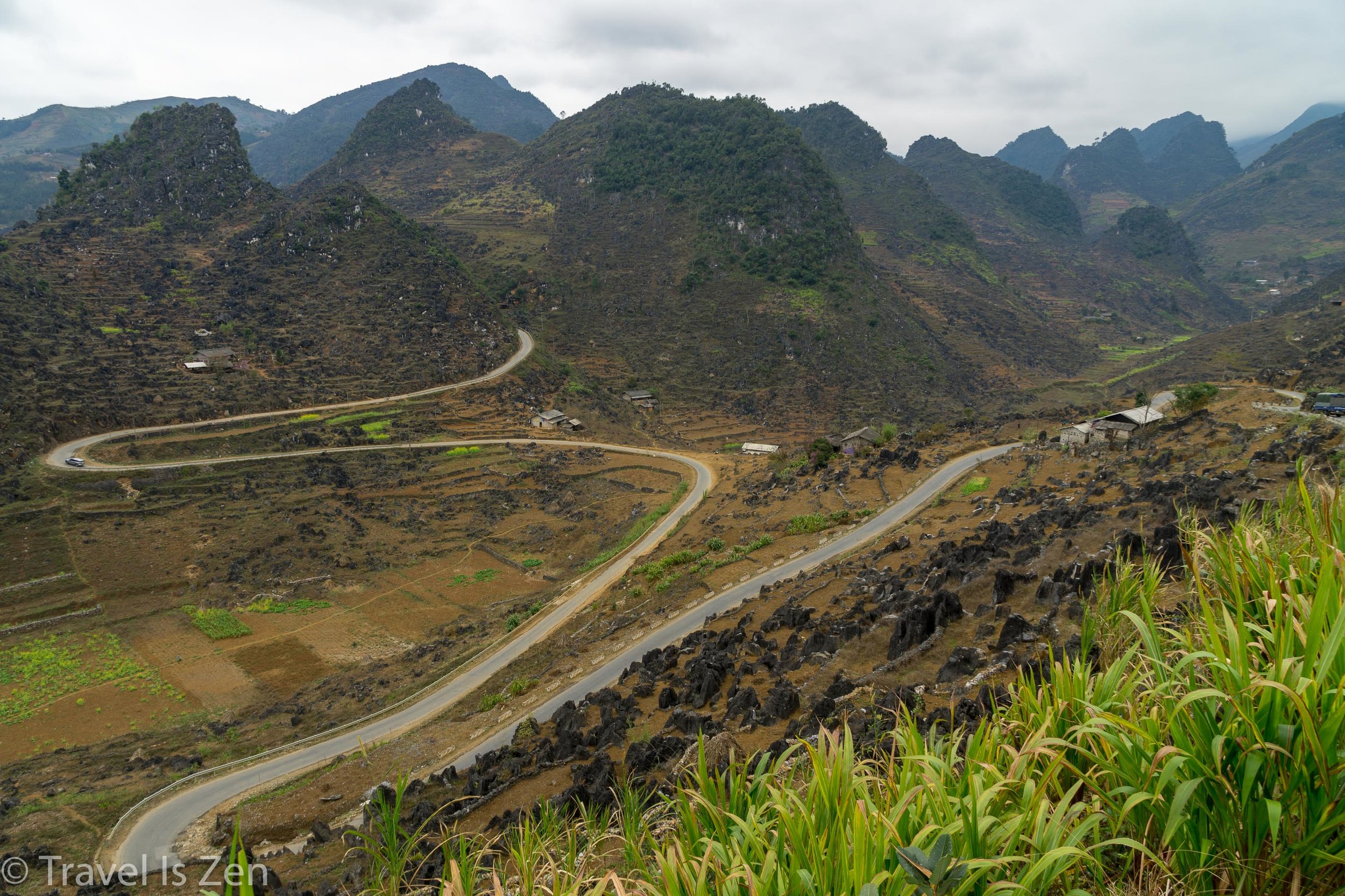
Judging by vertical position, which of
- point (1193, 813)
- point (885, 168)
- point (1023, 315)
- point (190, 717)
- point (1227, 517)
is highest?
point (885, 168)

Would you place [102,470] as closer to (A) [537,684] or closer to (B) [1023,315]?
(A) [537,684]

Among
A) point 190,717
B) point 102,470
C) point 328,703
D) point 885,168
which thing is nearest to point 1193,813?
point 328,703

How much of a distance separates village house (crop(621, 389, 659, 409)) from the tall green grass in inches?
2865

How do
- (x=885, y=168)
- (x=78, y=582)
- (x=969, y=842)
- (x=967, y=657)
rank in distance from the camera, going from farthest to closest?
(x=885, y=168), (x=78, y=582), (x=967, y=657), (x=969, y=842)

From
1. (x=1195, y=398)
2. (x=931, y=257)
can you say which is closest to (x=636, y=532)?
(x=1195, y=398)

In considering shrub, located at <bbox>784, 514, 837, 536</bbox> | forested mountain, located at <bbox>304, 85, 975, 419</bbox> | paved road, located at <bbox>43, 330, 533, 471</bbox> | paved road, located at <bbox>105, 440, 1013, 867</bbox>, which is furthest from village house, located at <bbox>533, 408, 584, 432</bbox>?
shrub, located at <bbox>784, 514, 837, 536</bbox>

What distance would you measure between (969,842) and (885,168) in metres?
178

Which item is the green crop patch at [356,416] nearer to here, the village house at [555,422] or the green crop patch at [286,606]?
the village house at [555,422]

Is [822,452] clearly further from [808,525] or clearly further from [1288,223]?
[1288,223]

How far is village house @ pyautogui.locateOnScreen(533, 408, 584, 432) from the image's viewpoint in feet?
217

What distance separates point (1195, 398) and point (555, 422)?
49771 mm

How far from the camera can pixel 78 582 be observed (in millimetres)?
36375

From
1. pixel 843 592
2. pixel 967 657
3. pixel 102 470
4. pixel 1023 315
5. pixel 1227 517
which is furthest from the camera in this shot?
pixel 1023 315

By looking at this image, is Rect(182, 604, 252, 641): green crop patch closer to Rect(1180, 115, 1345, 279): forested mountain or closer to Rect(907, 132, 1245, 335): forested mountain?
Rect(907, 132, 1245, 335): forested mountain
